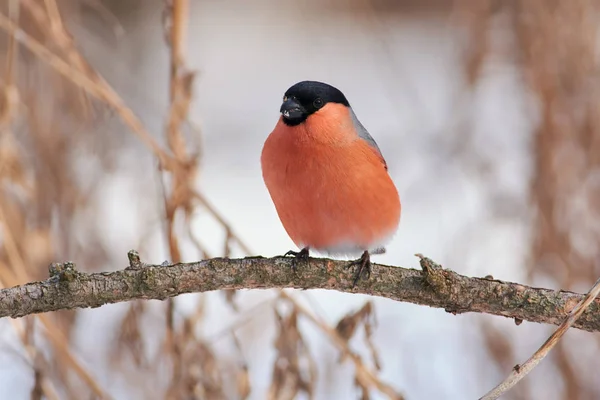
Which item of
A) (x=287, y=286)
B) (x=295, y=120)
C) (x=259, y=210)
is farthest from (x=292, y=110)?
(x=259, y=210)

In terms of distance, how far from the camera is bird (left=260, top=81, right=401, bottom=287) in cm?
211

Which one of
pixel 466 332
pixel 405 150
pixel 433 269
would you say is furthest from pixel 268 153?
pixel 405 150

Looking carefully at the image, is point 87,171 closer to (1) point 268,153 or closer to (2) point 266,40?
(1) point 268,153

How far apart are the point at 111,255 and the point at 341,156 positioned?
1.36 meters

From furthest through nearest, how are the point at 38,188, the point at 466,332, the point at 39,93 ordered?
the point at 466,332 < the point at 39,93 < the point at 38,188

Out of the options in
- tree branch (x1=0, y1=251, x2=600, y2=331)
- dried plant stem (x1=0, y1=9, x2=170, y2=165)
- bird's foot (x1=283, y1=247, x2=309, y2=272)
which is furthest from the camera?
dried plant stem (x1=0, y1=9, x2=170, y2=165)

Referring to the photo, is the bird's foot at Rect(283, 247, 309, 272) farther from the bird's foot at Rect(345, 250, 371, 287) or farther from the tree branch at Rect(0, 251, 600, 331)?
the bird's foot at Rect(345, 250, 371, 287)

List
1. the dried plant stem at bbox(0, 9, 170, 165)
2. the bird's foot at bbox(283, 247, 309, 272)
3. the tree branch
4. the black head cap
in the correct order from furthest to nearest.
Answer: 1. the black head cap
2. the dried plant stem at bbox(0, 9, 170, 165)
3. the bird's foot at bbox(283, 247, 309, 272)
4. the tree branch

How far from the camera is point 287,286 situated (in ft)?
6.31

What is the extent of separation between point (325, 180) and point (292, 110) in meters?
0.23

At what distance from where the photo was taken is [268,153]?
2191mm

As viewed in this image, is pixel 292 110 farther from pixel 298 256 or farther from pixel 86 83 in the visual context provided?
pixel 86 83

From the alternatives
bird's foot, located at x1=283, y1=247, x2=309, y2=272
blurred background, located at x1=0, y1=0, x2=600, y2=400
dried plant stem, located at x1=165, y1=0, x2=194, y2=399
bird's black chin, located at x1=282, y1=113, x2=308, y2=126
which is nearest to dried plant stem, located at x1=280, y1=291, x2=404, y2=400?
blurred background, located at x1=0, y1=0, x2=600, y2=400

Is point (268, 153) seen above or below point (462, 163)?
below
